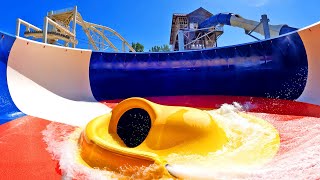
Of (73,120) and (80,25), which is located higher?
(80,25)

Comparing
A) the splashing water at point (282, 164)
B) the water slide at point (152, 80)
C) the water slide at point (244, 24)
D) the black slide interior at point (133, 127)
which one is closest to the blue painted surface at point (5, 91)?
Answer: the water slide at point (152, 80)

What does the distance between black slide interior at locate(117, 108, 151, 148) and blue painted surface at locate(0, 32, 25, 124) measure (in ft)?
6.01

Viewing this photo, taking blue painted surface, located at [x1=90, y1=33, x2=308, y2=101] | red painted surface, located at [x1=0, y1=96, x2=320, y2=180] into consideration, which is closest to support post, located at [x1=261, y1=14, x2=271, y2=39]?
blue painted surface, located at [x1=90, y1=33, x2=308, y2=101]

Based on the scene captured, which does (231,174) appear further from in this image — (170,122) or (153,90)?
(153,90)

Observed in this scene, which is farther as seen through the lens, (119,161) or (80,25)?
(80,25)

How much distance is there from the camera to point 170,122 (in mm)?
2471

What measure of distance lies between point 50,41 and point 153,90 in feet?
26.3

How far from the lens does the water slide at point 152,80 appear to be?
12.9ft

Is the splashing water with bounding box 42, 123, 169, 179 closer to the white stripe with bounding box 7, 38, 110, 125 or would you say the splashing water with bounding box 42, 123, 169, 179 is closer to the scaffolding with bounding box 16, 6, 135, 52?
the white stripe with bounding box 7, 38, 110, 125

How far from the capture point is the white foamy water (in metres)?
1.86

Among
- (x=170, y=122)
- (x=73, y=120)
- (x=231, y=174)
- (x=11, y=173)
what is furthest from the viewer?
(x=73, y=120)

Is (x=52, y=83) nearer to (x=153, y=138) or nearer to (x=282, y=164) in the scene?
(x=153, y=138)

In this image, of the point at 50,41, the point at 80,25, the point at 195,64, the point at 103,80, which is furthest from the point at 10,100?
the point at 80,25

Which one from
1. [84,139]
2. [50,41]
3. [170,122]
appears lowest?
[84,139]
